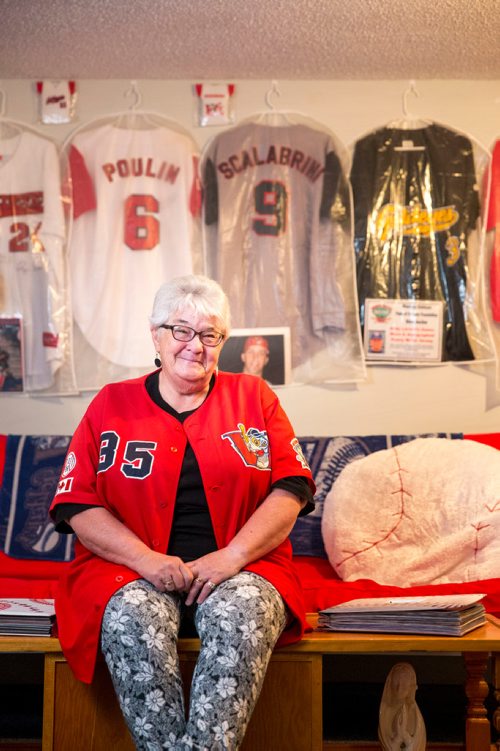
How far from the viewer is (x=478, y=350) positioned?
11.3ft

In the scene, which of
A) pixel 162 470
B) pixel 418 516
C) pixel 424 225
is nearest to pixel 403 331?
pixel 424 225

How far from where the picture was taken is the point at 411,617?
6.56 ft

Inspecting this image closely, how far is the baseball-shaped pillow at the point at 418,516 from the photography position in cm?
273

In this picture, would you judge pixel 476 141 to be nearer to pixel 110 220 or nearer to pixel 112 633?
pixel 110 220

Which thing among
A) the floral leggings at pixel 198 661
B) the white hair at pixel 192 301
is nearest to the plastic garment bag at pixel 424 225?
the white hair at pixel 192 301

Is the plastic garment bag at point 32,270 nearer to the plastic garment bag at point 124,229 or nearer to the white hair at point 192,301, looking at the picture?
the plastic garment bag at point 124,229

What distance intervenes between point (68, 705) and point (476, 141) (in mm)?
2605

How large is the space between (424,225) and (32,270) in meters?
1.54

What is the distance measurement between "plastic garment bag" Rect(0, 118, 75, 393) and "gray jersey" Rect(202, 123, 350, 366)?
1.98 ft

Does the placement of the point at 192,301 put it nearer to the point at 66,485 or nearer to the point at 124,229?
the point at 66,485

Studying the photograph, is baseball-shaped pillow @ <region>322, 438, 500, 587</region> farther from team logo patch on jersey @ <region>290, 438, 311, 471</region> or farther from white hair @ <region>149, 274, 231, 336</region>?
white hair @ <region>149, 274, 231, 336</region>

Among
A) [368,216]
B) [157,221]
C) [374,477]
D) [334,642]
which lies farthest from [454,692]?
[157,221]

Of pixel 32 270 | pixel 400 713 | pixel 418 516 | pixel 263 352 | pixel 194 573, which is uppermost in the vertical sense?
pixel 32 270

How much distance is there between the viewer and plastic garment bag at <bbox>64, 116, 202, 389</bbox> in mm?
3430
